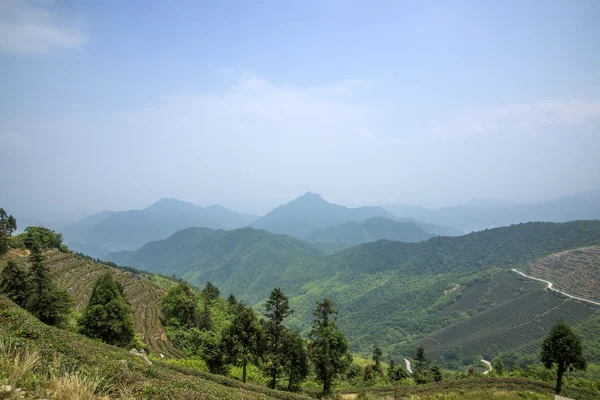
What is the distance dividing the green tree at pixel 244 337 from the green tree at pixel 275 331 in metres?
0.90

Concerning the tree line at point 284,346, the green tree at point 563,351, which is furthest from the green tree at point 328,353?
the green tree at point 563,351

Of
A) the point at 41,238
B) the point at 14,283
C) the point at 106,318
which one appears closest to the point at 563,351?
the point at 106,318

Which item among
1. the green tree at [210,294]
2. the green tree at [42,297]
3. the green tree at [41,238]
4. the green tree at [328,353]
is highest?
the green tree at [41,238]

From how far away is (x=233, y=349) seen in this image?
22703mm

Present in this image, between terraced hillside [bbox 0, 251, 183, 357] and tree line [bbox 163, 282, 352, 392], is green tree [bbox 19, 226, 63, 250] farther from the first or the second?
tree line [bbox 163, 282, 352, 392]

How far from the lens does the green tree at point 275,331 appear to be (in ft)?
74.6

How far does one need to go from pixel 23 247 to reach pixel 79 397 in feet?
225

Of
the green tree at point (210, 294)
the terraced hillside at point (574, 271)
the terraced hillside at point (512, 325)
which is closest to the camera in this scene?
the green tree at point (210, 294)

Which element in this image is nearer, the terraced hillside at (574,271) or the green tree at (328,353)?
the green tree at (328,353)

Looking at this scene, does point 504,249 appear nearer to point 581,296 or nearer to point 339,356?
point 581,296

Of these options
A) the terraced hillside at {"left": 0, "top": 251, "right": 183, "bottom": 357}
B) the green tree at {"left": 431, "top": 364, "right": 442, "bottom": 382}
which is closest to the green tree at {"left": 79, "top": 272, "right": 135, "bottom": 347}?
the terraced hillside at {"left": 0, "top": 251, "right": 183, "bottom": 357}

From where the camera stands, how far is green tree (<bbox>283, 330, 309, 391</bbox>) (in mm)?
23312

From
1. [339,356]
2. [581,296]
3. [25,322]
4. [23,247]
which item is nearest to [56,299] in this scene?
[25,322]

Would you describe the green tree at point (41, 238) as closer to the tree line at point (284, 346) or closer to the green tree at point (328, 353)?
the tree line at point (284, 346)
